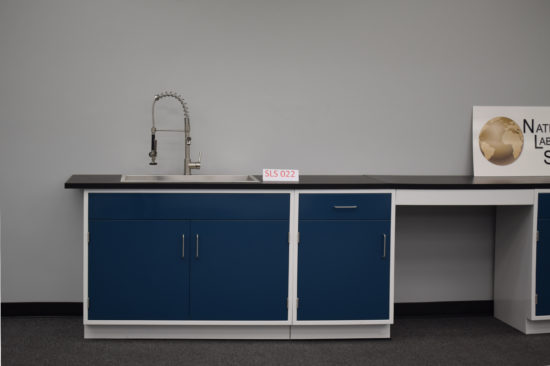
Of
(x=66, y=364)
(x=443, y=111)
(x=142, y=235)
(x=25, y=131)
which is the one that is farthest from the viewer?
(x=443, y=111)

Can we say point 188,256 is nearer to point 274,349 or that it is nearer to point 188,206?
point 188,206

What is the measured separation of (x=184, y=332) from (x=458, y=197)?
5.24 feet

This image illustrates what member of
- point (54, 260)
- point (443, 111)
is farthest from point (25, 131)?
point (443, 111)

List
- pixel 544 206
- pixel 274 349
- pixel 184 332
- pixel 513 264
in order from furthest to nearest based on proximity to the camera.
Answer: pixel 513 264 < pixel 544 206 < pixel 184 332 < pixel 274 349

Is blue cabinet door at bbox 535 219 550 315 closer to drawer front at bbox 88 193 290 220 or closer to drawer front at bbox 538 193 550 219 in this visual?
drawer front at bbox 538 193 550 219

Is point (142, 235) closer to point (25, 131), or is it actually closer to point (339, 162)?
point (25, 131)

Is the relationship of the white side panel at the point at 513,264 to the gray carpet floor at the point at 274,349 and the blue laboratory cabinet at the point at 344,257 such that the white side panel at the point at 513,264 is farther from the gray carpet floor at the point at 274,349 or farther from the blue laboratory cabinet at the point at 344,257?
the blue laboratory cabinet at the point at 344,257

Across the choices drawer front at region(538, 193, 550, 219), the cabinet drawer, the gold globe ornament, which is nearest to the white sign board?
the gold globe ornament

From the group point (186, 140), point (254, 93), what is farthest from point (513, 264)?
point (186, 140)

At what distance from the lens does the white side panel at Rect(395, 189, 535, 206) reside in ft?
9.44

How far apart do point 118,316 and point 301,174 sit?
4.24 ft

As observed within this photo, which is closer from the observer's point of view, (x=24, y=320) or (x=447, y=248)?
(x=24, y=320)

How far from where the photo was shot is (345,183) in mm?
2818

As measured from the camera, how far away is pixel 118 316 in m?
2.80
